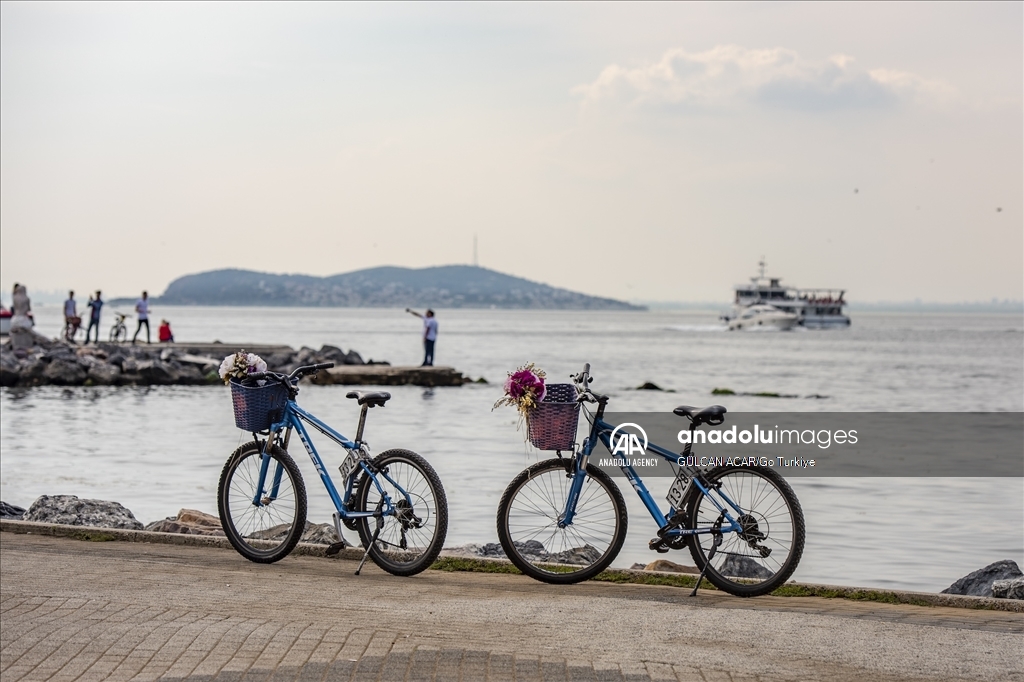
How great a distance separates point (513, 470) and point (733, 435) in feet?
31.1

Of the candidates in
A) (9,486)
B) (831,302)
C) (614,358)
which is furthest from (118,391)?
(831,302)

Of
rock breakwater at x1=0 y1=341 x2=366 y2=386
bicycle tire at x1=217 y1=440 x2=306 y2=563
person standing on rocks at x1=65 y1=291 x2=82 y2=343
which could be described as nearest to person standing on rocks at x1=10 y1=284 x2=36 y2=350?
rock breakwater at x1=0 y1=341 x2=366 y2=386

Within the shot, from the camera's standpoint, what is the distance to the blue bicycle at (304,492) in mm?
7852

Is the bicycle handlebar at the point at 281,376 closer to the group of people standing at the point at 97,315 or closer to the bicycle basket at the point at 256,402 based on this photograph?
the bicycle basket at the point at 256,402

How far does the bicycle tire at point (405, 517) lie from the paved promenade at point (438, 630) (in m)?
0.16

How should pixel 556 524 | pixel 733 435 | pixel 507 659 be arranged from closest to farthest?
1. pixel 507 659
2. pixel 556 524
3. pixel 733 435

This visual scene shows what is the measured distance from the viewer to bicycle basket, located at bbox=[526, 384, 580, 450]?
754 centimetres

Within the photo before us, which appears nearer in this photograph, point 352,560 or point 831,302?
point 352,560

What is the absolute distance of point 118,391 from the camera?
114 feet

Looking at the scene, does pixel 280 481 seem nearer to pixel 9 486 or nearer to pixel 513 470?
pixel 9 486

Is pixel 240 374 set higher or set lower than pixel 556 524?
higher

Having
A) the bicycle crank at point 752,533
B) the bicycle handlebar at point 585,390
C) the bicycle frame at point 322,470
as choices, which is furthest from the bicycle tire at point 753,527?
the bicycle frame at point 322,470

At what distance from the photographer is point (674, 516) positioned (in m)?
7.49

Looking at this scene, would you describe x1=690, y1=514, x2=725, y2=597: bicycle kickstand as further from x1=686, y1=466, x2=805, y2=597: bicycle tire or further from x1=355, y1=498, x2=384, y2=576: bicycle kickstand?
x1=355, y1=498, x2=384, y2=576: bicycle kickstand
